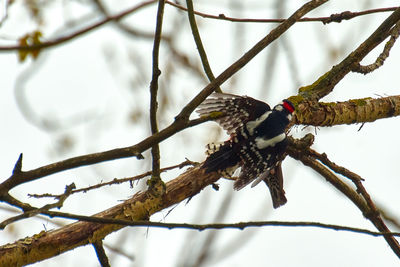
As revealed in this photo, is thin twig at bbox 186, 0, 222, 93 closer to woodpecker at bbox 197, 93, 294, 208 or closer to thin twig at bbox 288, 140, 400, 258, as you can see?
woodpecker at bbox 197, 93, 294, 208

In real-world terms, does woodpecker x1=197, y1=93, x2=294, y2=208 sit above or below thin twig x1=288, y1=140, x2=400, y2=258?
above

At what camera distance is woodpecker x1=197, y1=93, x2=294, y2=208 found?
146 inches

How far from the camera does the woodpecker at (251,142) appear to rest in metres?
3.72

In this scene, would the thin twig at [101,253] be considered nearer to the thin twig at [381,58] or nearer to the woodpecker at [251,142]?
the woodpecker at [251,142]

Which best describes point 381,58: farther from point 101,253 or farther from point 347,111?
point 101,253

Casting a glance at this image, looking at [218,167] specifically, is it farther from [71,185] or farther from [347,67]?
[71,185]

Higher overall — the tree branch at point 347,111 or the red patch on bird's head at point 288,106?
the red patch on bird's head at point 288,106

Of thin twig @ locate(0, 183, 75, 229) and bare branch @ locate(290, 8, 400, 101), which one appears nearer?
thin twig @ locate(0, 183, 75, 229)

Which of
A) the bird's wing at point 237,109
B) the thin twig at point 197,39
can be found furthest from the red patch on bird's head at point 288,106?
the thin twig at point 197,39

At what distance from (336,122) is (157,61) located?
1911 millimetres

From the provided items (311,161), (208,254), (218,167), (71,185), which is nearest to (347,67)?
(311,161)

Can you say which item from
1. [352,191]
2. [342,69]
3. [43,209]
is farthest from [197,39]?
[43,209]

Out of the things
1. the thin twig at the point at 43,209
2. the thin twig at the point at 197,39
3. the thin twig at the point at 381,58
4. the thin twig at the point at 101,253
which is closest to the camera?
the thin twig at the point at 43,209

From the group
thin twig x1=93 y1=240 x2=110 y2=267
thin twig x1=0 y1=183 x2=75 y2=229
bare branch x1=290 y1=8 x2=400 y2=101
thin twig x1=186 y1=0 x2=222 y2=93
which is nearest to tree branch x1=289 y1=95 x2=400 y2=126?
bare branch x1=290 y1=8 x2=400 y2=101
